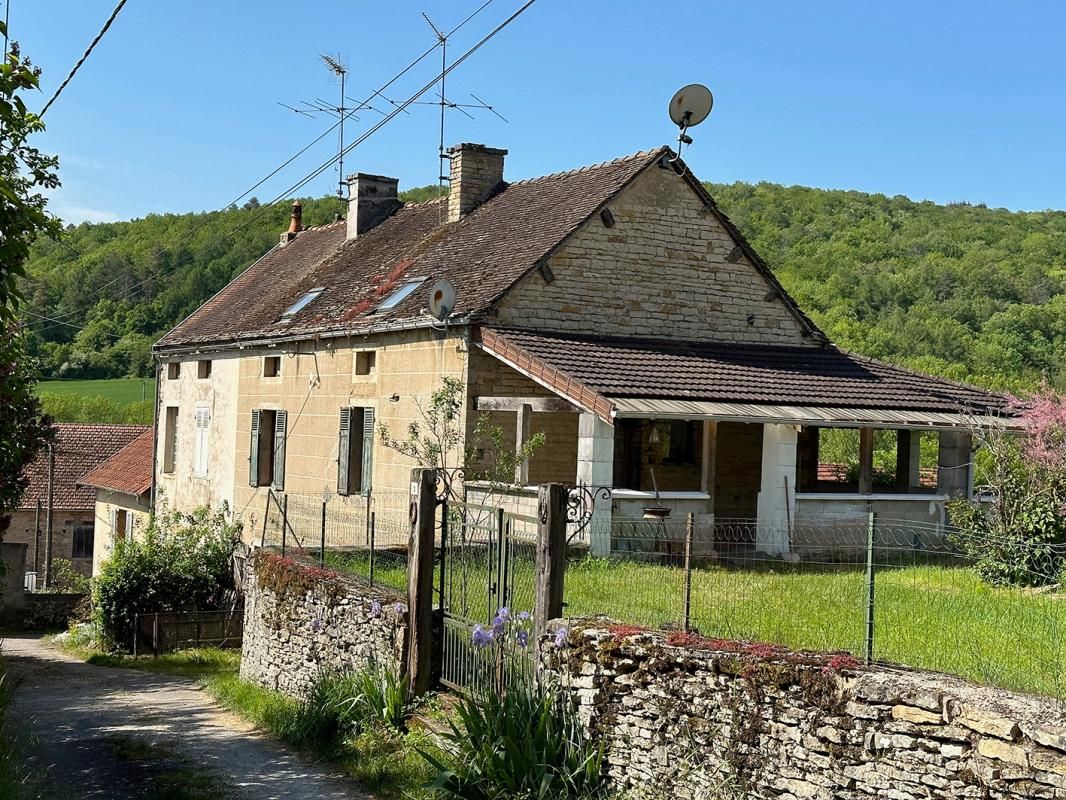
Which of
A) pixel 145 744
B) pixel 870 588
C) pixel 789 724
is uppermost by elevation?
pixel 870 588

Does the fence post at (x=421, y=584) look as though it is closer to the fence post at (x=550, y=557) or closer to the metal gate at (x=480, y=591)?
the metal gate at (x=480, y=591)

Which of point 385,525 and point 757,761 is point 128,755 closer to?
point 385,525

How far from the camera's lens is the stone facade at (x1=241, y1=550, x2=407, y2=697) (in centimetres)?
1182

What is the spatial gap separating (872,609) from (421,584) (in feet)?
15.8

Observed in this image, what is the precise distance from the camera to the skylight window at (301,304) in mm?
22906

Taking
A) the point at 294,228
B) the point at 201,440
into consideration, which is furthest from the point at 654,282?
the point at 294,228

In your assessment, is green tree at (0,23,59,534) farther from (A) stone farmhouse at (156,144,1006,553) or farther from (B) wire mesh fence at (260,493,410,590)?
(A) stone farmhouse at (156,144,1006,553)

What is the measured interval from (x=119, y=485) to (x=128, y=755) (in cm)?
2094

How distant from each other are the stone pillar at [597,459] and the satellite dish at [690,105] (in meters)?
5.41

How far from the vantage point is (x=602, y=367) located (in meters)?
16.4

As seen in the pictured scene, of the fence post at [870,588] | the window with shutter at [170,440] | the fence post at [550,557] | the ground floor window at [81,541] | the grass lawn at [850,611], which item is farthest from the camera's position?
the ground floor window at [81,541]

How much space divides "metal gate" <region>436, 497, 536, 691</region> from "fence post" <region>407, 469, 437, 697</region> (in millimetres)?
128

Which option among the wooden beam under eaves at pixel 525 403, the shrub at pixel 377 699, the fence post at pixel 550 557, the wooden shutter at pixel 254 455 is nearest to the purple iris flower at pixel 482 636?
the fence post at pixel 550 557

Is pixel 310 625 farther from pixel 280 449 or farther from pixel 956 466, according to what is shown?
pixel 956 466
